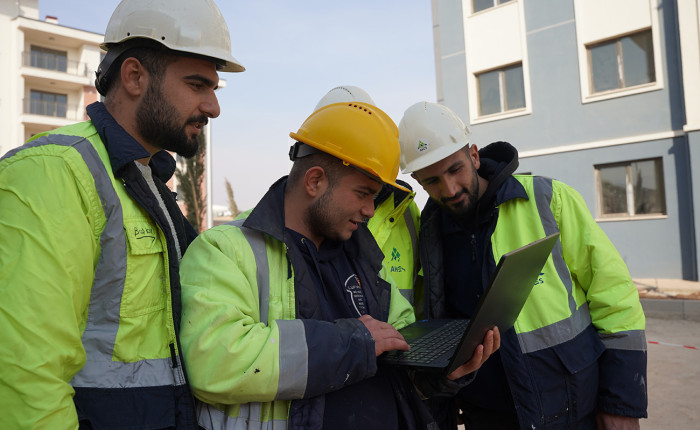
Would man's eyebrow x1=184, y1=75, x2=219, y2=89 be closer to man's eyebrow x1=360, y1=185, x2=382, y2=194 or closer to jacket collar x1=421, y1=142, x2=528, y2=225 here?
man's eyebrow x1=360, y1=185, x2=382, y2=194

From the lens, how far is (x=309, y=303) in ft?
5.78

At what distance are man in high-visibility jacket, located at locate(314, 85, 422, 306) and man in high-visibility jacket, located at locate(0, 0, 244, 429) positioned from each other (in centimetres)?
100

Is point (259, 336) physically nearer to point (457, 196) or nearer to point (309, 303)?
Answer: point (309, 303)

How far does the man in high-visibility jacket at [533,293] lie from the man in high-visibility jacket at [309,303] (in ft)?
1.64

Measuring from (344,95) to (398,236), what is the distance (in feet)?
3.38

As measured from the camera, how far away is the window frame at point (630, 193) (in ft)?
38.7

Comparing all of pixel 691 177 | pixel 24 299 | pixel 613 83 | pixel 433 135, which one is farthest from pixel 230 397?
pixel 613 83

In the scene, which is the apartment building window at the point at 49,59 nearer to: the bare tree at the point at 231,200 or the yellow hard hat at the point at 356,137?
the bare tree at the point at 231,200

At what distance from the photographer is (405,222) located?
2764mm

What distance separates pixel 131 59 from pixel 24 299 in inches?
36.0

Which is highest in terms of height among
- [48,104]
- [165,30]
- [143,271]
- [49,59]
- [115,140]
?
[49,59]

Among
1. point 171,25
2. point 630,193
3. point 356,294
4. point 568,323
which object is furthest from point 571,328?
point 630,193

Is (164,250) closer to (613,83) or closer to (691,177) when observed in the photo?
(691,177)

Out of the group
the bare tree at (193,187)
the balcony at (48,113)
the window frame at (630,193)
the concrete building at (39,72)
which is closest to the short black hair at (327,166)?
the window frame at (630,193)
